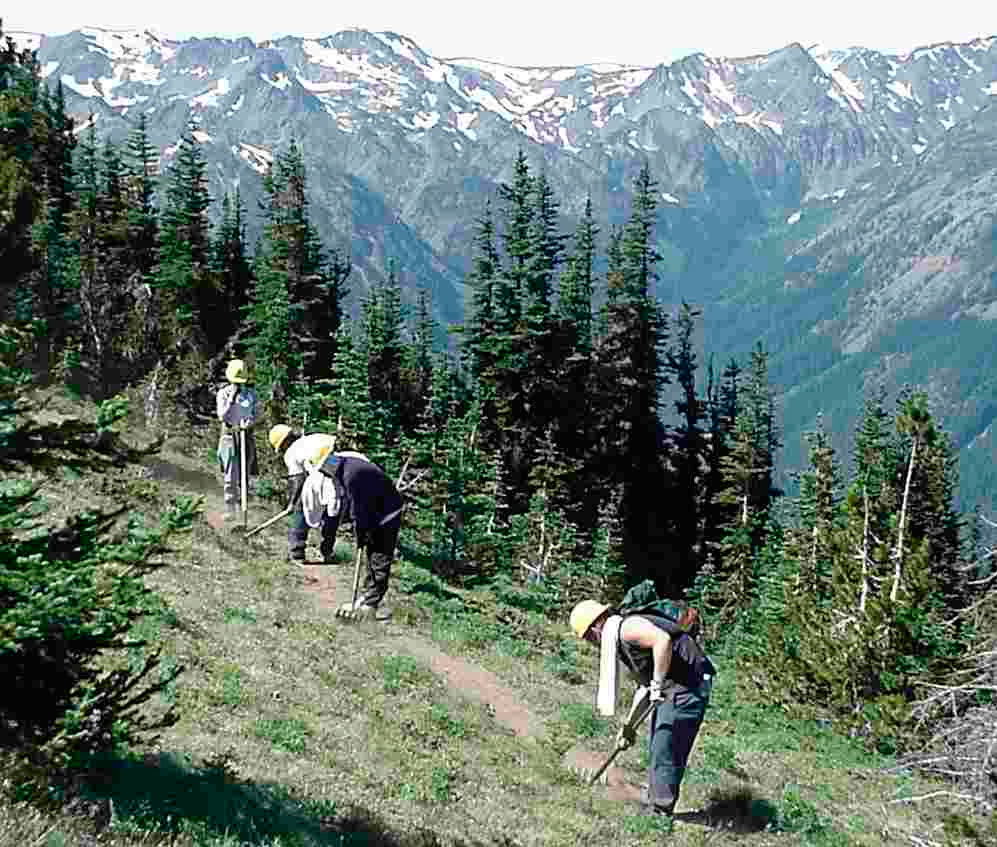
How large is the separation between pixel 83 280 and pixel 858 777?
35.5 meters

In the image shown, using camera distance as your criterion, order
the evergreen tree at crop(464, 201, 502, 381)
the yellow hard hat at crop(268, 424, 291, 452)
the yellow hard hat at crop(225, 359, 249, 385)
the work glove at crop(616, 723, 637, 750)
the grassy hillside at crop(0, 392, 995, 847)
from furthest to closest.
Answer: the evergreen tree at crop(464, 201, 502, 381) < the yellow hard hat at crop(225, 359, 249, 385) < the yellow hard hat at crop(268, 424, 291, 452) < the work glove at crop(616, 723, 637, 750) < the grassy hillside at crop(0, 392, 995, 847)

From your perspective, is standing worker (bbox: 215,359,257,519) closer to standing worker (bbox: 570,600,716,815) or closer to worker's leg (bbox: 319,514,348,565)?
worker's leg (bbox: 319,514,348,565)

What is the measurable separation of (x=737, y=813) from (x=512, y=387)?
44250 millimetres

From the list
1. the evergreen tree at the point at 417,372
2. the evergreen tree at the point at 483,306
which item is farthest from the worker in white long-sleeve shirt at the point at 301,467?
the evergreen tree at the point at 483,306

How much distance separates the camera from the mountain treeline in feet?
138

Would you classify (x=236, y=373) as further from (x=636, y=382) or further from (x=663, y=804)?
(x=636, y=382)

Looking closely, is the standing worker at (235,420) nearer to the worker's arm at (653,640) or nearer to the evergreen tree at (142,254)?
the worker's arm at (653,640)

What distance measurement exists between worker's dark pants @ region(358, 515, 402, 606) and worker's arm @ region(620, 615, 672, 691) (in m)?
5.39

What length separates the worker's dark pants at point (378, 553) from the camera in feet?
52.6

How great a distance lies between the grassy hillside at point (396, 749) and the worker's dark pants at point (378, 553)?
58 centimetres

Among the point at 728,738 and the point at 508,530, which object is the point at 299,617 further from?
the point at 508,530

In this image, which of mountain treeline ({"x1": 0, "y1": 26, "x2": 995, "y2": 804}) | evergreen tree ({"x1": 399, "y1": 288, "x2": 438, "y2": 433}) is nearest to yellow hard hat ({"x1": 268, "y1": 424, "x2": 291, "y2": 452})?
mountain treeline ({"x1": 0, "y1": 26, "x2": 995, "y2": 804})

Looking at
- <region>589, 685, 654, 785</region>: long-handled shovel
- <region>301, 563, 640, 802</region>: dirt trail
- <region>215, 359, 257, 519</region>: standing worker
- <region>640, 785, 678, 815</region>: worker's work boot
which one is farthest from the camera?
<region>215, 359, 257, 519</region>: standing worker

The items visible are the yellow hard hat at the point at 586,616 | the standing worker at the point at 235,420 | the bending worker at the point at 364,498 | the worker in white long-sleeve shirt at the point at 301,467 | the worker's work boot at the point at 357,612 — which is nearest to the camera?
the yellow hard hat at the point at 586,616
